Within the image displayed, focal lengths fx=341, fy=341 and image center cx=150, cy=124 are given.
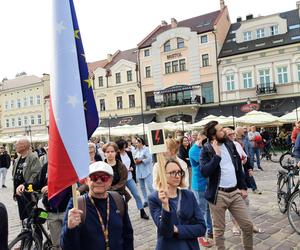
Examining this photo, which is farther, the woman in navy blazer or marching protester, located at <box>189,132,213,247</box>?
marching protester, located at <box>189,132,213,247</box>

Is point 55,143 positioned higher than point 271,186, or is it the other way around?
point 55,143

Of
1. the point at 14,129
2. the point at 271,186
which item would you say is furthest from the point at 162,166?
the point at 14,129

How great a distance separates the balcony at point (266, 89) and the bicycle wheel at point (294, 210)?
2747 cm

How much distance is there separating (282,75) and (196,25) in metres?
12.0

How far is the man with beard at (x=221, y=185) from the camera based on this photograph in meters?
4.37

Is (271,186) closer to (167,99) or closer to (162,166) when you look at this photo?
(162,166)

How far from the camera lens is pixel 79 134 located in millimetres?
2818

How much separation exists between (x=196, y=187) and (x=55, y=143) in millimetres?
3705

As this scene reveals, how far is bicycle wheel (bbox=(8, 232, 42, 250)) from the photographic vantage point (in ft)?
14.1

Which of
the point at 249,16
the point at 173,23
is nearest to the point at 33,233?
the point at 249,16

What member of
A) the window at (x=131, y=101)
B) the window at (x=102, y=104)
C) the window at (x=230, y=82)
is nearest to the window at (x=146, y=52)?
the window at (x=131, y=101)

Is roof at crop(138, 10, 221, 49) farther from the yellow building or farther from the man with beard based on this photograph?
the man with beard

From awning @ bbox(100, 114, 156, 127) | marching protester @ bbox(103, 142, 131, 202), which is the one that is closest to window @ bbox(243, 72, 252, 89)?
awning @ bbox(100, 114, 156, 127)

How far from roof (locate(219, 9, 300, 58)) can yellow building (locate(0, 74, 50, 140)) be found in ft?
88.3
